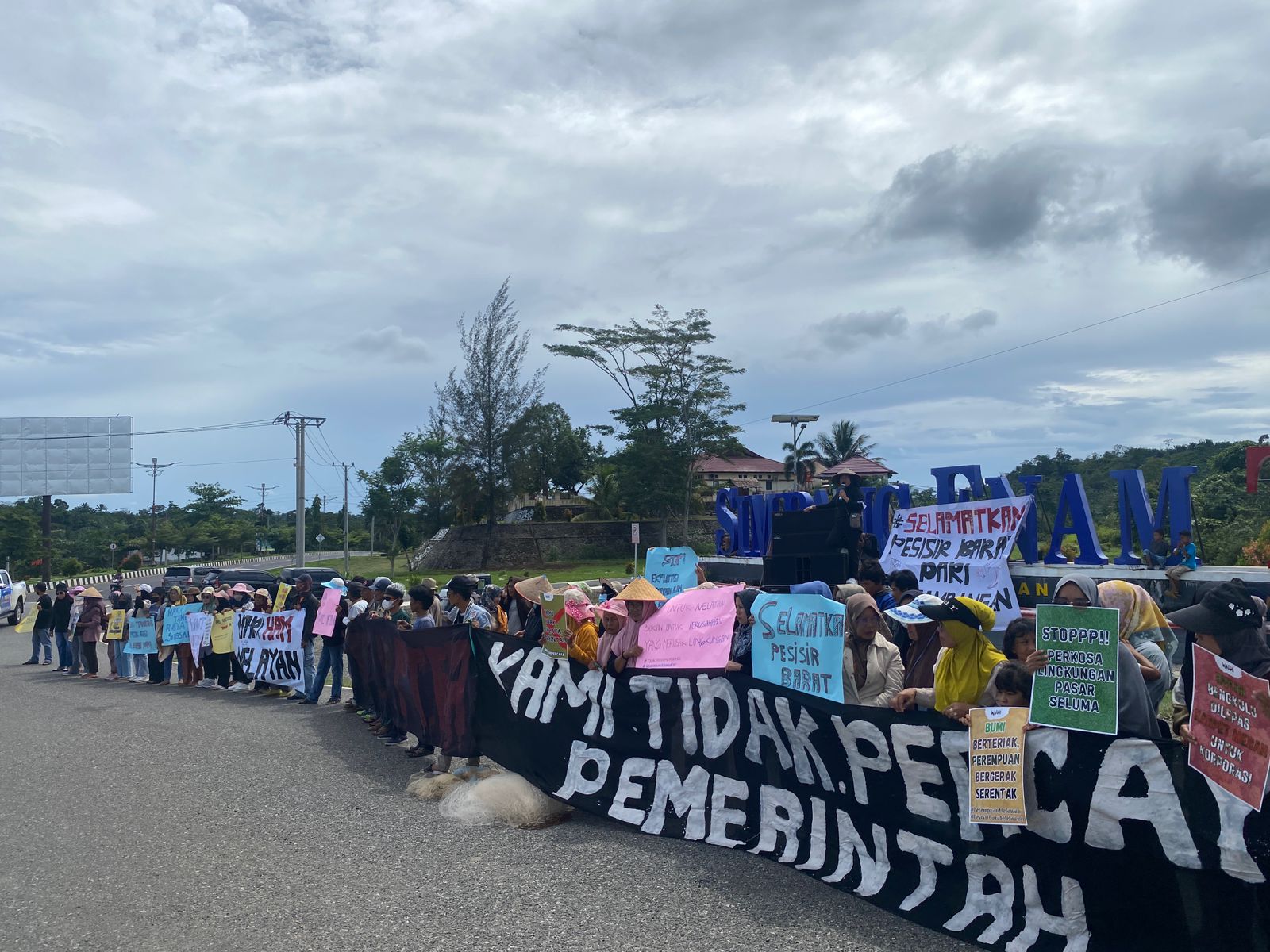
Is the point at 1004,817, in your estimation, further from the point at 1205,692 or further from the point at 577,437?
the point at 577,437

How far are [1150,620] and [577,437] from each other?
6718cm

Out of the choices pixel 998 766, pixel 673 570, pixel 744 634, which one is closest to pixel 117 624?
pixel 673 570

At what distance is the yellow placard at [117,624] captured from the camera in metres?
16.8

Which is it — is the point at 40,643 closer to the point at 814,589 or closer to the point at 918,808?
the point at 814,589

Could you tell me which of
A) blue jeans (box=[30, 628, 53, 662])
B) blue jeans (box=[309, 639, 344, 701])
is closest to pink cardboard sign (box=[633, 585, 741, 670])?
blue jeans (box=[309, 639, 344, 701])

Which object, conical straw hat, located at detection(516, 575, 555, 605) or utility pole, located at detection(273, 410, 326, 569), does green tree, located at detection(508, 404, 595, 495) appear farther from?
conical straw hat, located at detection(516, 575, 555, 605)

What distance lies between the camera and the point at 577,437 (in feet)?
236

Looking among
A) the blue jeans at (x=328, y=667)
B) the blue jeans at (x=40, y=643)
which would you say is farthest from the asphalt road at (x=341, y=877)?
the blue jeans at (x=40, y=643)

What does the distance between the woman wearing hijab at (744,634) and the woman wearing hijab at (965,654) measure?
1471 mm

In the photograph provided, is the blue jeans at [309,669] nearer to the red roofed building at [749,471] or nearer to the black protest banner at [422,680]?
the black protest banner at [422,680]

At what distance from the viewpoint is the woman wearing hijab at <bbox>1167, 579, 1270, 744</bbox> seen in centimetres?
434

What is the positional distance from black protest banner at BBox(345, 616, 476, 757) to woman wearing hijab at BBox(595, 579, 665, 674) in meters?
1.59

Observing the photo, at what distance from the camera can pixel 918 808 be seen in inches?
187

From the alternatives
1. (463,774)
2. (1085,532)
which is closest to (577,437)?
(1085,532)
